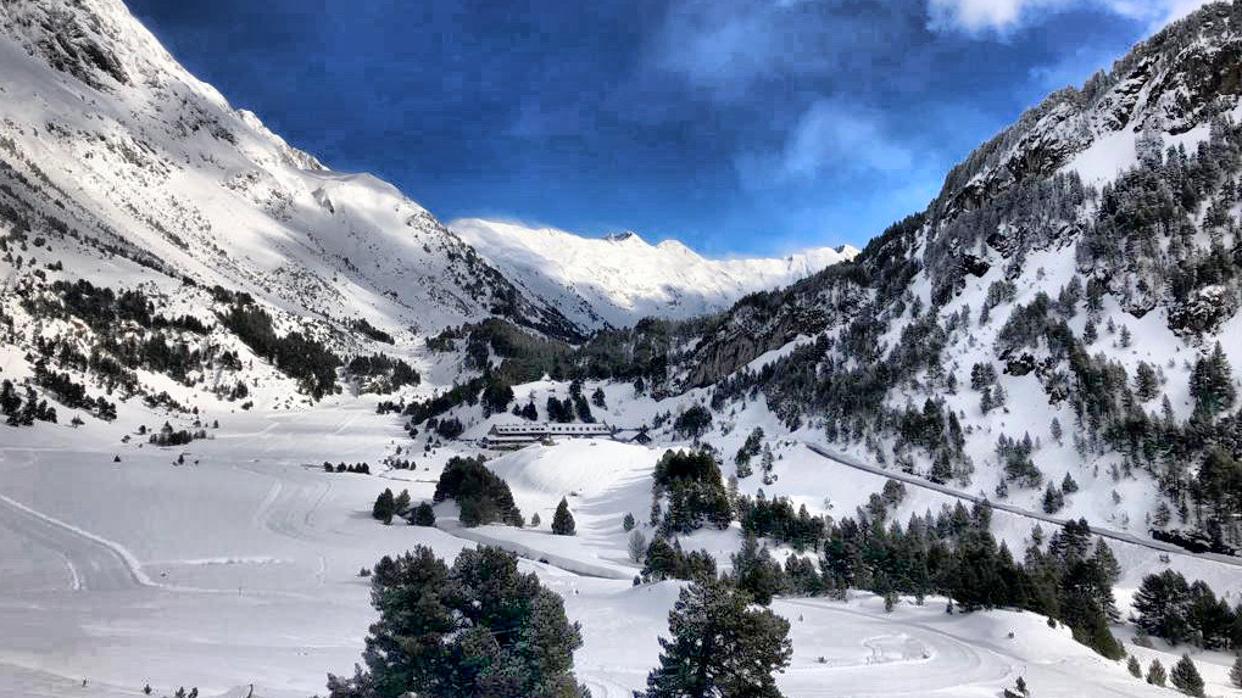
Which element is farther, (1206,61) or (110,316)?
(110,316)

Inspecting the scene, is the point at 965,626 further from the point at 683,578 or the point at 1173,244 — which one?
the point at 1173,244

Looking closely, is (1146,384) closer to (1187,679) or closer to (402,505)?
(1187,679)

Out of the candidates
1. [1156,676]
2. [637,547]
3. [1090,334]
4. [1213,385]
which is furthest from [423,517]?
[1090,334]

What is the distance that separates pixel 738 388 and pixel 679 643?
126m

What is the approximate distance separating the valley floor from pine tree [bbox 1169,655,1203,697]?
2.59 metres

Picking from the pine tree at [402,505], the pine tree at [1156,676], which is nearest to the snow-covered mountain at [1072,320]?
the pine tree at [1156,676]

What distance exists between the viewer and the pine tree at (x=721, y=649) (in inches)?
835

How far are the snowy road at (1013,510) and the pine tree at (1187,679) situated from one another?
29582 millimetres

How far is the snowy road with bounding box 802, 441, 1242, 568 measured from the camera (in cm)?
6525

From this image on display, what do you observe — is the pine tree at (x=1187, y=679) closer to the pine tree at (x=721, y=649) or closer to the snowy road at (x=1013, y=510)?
the snowy road at (x=1013, y=510)

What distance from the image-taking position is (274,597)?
44719mm

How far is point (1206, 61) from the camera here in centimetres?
11088

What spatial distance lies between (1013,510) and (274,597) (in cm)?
7127

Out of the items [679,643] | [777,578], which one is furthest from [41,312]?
[679,643]
